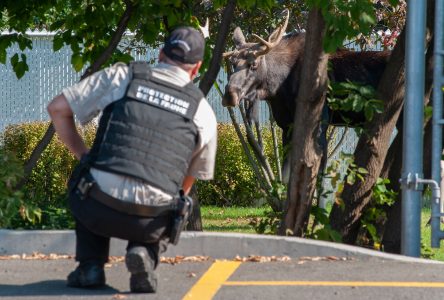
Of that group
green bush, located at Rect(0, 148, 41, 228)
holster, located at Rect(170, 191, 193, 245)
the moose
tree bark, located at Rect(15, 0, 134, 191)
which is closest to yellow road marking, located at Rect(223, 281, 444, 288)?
holster, located at Rect(170, 191, 193, 245)

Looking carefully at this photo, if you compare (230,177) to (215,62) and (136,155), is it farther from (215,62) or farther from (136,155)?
(136,155)

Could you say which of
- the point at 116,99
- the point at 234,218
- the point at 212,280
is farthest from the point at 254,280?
the point at 234,218

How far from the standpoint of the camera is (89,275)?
20.5 feet

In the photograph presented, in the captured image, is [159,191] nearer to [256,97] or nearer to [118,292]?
[118,292]

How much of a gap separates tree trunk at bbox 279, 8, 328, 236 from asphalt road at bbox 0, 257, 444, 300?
1.75 m

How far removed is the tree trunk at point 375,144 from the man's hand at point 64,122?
3.47 m

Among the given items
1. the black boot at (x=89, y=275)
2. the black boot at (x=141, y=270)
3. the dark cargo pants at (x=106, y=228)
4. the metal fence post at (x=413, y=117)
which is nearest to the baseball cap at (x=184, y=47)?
the dark cargo pants at (x=106, y=228)

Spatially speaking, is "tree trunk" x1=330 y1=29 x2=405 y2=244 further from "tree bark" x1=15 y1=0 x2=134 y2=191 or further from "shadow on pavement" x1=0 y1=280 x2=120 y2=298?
"shadow on pavement" x1=0 y1=280 x2=120 y2=298

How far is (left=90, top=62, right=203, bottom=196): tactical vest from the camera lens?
6.14m

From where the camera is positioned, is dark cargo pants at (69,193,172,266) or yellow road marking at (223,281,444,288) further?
yellow road marking at (223,281,444,288)

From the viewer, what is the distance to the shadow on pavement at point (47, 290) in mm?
6220

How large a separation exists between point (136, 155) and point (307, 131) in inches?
117

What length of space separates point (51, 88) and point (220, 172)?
3.75 meters

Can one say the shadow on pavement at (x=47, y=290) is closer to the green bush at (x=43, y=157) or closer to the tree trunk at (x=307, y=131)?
the tree trunk at (x=307, y=131)
